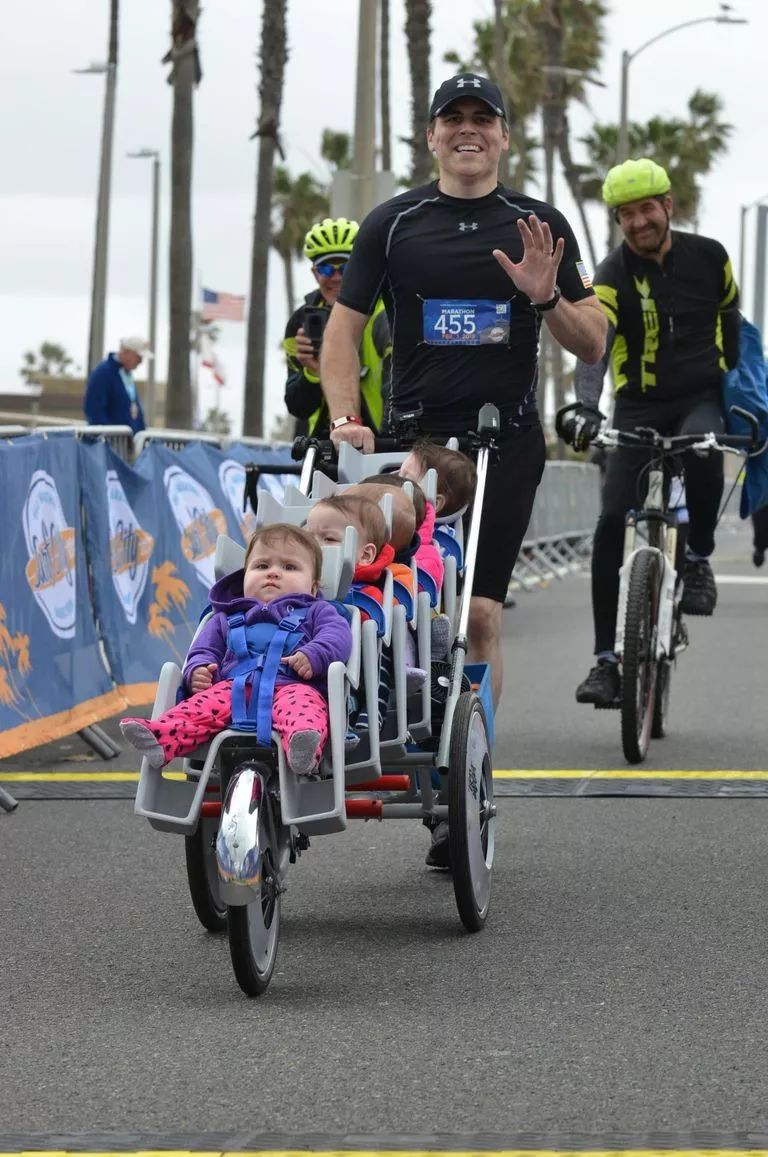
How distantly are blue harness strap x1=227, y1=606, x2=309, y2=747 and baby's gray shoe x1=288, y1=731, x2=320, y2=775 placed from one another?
11 cm

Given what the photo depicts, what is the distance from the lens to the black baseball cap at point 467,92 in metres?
6.57

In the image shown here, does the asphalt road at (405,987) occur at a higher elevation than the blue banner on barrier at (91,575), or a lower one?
lower

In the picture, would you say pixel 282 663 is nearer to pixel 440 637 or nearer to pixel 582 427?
pixel 440 637

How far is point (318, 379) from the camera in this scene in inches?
374

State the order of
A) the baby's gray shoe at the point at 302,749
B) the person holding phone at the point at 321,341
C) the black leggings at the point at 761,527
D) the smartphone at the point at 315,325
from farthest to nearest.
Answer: the black leggings at the point at 761,527
the smartphone at the point at 315,325
the person holding phone at the point at 321,341
the baby's gray shoe at the point at 302,749

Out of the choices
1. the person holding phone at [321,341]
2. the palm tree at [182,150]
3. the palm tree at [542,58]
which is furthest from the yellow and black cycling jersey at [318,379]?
the palm tree at [542,58]

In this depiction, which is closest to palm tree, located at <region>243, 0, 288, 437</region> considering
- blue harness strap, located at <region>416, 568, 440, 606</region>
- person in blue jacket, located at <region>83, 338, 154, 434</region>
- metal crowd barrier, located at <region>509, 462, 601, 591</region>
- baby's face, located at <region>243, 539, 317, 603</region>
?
metal crowd barrier, located at <region>509, 462, 601, 591</region>

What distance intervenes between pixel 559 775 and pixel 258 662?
386cm

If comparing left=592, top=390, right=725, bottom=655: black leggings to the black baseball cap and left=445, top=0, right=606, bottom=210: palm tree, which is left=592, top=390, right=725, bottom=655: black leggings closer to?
the black baseball cap

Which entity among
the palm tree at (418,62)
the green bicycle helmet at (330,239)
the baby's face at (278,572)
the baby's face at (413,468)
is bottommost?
the baby's face at (278,572)

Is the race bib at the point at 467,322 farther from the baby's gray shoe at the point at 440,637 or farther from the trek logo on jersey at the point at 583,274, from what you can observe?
the baby's gray shoe at the point at 440,637

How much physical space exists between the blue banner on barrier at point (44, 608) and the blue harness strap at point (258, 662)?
12.0ft

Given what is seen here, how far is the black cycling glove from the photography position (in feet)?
29.1

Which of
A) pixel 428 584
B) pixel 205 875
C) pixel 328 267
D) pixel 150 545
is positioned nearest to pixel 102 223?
pixel 150 545
